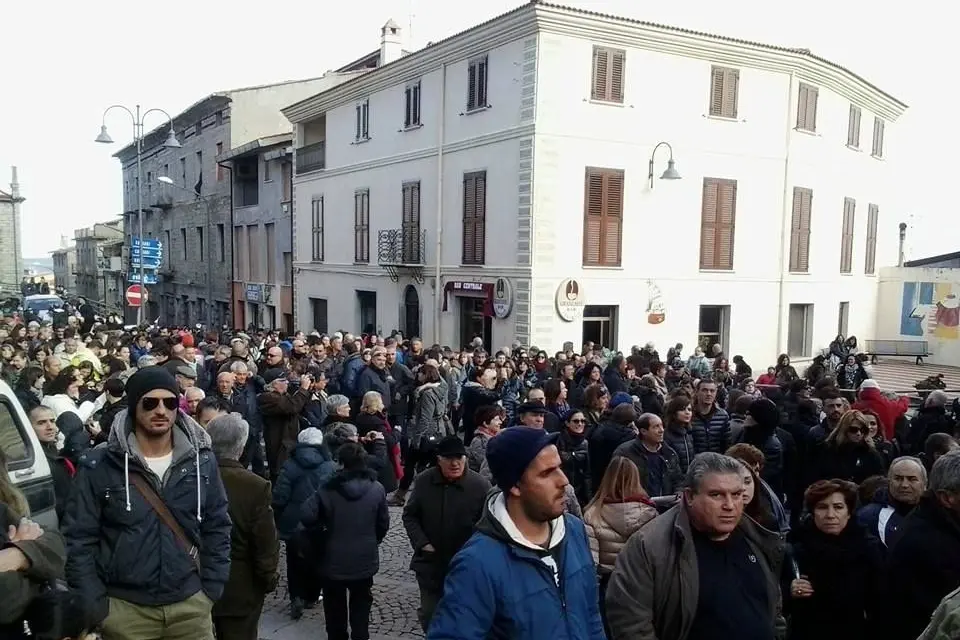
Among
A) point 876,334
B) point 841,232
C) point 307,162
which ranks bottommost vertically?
point 876,334

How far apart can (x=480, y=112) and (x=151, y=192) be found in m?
34.8

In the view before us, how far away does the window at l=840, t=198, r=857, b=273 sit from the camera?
2484 cm

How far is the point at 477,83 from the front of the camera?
67.7 feet

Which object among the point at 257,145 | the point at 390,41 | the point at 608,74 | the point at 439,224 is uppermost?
the point at 390,41

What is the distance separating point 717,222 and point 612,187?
348cm

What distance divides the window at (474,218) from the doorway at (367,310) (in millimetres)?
5769

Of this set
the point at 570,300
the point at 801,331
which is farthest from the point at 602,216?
the point at 801,331

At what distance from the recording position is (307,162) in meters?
30.5

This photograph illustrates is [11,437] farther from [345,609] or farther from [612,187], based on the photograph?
[612,187]

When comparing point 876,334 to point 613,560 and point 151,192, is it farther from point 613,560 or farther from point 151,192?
point 151,192

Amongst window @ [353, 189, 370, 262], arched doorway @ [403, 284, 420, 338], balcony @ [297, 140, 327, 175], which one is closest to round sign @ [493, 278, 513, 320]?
arched doorway @ [403, 284, 420, 338]

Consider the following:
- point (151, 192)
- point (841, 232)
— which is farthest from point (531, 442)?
point (151, 192)

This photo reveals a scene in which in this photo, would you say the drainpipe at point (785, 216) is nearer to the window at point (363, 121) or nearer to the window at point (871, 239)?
the window at point (871, 239)

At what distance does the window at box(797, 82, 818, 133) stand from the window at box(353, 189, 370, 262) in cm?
1355
